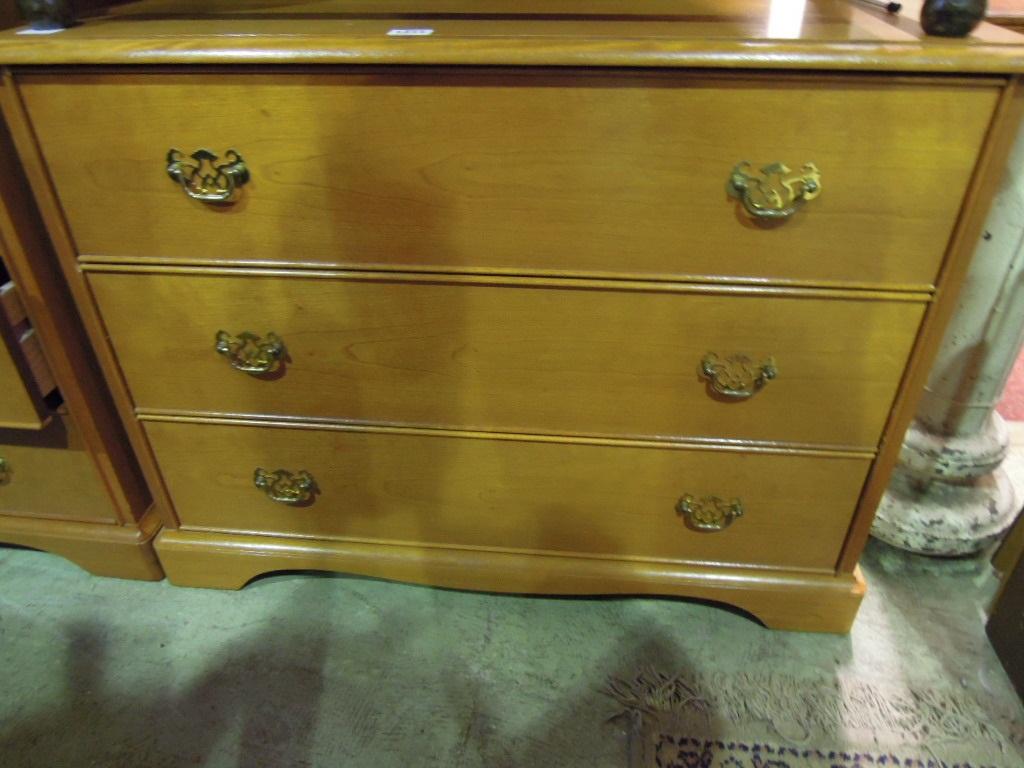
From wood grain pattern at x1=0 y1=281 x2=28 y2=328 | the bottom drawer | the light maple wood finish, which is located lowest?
the bottom drawer

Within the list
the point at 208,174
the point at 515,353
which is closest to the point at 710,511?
the point at 515,353

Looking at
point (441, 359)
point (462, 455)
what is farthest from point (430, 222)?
point (462, 455)

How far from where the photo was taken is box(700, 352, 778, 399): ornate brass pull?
34.1 inches

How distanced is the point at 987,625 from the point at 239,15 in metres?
1.42

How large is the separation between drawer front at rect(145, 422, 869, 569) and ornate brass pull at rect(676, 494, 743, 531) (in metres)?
0.01

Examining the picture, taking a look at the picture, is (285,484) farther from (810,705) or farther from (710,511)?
(810,705)

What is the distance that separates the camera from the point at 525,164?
768 millimetres

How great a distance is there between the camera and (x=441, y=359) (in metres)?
0.92

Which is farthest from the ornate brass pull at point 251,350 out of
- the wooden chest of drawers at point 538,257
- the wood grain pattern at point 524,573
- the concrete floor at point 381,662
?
the concrete floor at point 381,662

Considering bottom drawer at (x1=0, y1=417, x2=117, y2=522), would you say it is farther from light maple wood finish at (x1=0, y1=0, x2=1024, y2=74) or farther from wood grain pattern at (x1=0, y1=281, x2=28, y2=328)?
light maple wood finish at (x1=0, y1=0, x2=1024, y2=74)

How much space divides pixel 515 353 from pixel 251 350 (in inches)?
14.0

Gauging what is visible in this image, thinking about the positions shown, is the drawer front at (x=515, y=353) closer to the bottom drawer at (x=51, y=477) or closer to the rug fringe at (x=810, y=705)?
the bottom drawer at (x=51, y=477)

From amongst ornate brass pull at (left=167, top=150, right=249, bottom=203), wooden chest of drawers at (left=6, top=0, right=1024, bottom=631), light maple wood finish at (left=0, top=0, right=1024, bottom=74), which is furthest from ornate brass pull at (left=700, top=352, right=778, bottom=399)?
ornate brass pull at (left=167, top=150, right=249, bottom=203)

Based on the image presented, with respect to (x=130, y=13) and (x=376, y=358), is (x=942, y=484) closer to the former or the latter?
(x=376, y=358)
